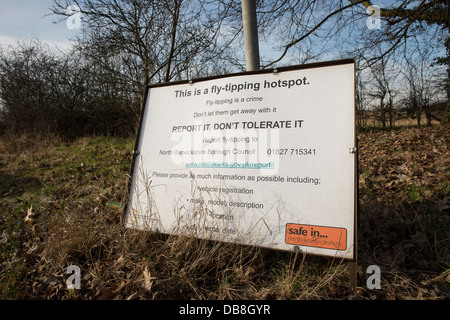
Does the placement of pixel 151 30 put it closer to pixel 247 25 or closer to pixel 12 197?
pixel 247 25

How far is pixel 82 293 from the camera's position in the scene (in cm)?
226

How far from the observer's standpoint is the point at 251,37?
11.2 feet

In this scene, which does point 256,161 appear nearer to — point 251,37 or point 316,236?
point 316,236

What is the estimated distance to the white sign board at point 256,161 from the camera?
2176mm

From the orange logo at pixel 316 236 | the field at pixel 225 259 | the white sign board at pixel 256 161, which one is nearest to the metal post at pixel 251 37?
the white sign board at pixel 256 161

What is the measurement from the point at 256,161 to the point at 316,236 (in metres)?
0.84

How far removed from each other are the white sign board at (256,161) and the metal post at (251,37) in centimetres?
84

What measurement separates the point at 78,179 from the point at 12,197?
106 centimetres

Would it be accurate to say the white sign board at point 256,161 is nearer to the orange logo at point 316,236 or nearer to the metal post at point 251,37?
the orange logo at point 316,236

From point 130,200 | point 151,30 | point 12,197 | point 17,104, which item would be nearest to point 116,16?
point 151,30

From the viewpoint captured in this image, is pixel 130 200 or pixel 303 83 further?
pixel 130 200

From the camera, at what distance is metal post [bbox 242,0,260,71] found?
11.2 feet

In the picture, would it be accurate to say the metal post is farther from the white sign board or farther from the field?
the field

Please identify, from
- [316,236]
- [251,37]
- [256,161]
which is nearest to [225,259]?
[316,236]
